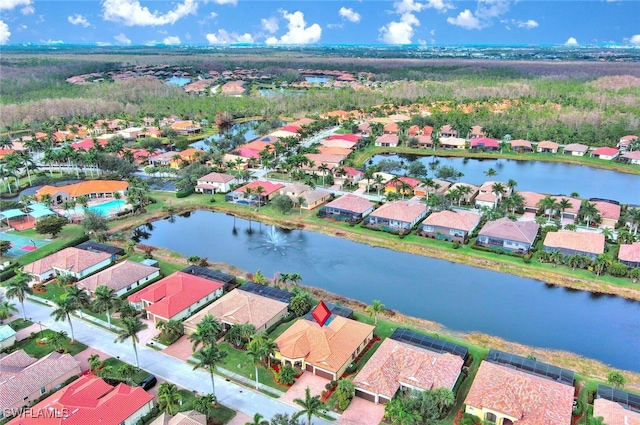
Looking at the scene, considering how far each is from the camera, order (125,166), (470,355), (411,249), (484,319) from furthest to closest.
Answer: (125,166) → (411,249) → (484,319) → (470,355)

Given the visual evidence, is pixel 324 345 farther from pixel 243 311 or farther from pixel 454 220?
pixel 454 220

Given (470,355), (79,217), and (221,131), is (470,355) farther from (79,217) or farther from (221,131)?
(221,131)

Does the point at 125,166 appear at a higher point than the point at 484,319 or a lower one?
higher

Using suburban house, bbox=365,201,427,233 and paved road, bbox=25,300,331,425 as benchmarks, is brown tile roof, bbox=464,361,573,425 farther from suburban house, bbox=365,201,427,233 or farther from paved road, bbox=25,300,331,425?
suburban house, bbox=365,201,427,233

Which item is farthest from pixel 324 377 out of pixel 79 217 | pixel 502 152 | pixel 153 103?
pixel 153 103

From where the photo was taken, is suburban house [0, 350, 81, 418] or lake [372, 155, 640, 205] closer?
suburban house [0, 350, 81, 418]

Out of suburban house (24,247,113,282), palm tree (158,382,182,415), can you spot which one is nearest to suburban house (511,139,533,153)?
suburban house (24,247,113,282)
